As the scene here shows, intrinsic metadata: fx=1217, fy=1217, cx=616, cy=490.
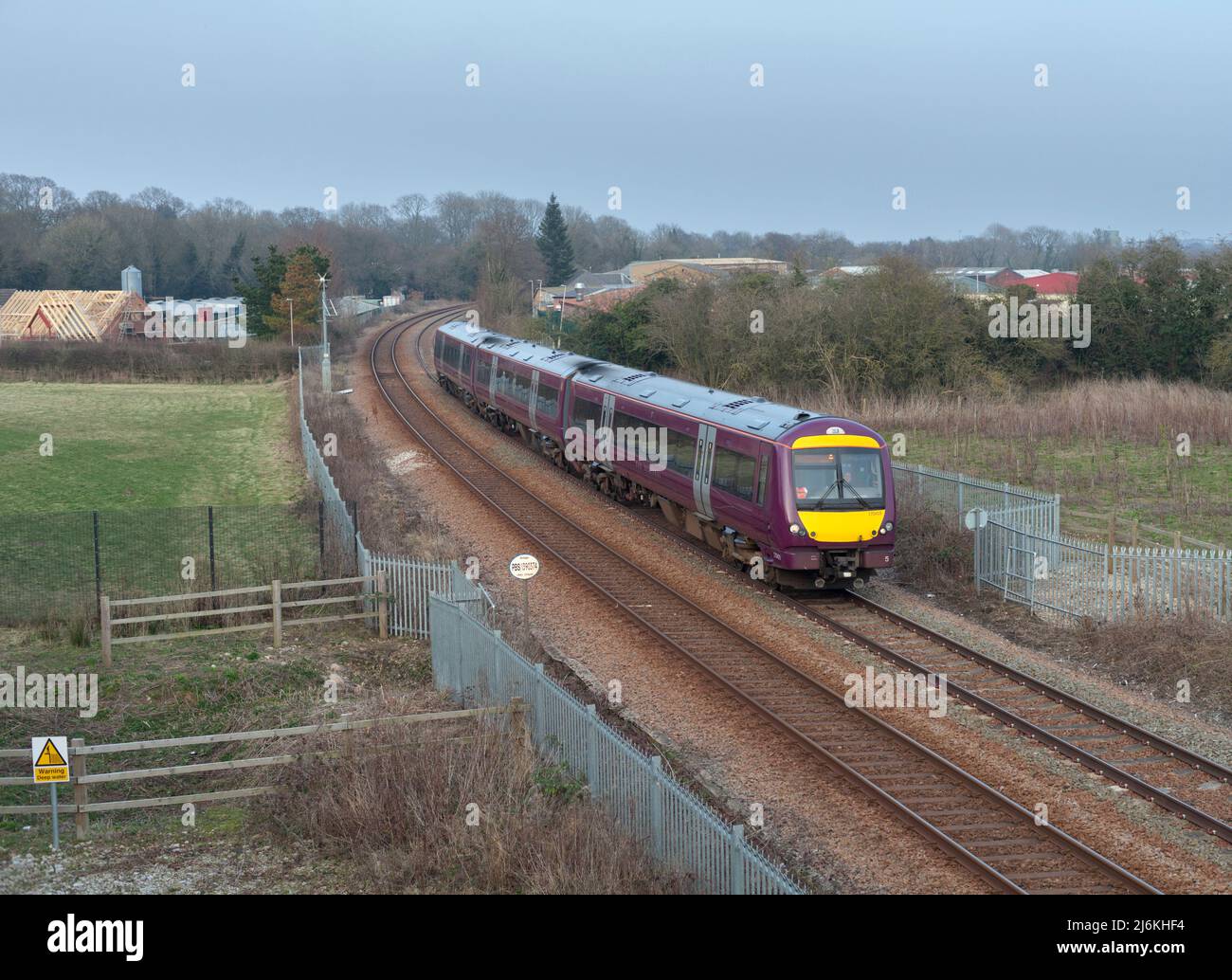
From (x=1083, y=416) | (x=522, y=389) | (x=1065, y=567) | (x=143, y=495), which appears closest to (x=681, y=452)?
(x=1065, y=567)

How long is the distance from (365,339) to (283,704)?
6319 cm

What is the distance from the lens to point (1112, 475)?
2784cm

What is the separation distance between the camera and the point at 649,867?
881 centimetres

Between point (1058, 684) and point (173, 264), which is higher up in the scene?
point (173, 264)

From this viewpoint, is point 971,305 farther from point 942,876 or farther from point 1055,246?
point 1055,246

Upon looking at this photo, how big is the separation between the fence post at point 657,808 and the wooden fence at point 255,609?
8611 mm

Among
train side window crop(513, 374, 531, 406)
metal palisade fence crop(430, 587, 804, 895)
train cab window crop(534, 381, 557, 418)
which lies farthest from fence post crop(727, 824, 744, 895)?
train side window crop(513, 374, 531, 406)

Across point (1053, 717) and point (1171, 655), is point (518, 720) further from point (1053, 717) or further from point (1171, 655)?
point (1171, 655)

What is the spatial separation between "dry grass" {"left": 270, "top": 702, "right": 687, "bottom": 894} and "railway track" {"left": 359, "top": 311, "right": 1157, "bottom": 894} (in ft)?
10.4

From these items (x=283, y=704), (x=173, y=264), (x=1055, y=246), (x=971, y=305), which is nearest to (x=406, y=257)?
(x=173, y=264)

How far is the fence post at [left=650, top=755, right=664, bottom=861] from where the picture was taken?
9.13m

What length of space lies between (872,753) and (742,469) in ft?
24.8

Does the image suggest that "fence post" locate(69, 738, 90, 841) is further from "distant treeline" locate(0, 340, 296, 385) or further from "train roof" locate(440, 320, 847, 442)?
"distant treeline" locate(0, 340, 296, 385)

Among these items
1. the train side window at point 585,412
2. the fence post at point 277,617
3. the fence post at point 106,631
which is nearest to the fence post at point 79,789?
the fence post at point 106,631
